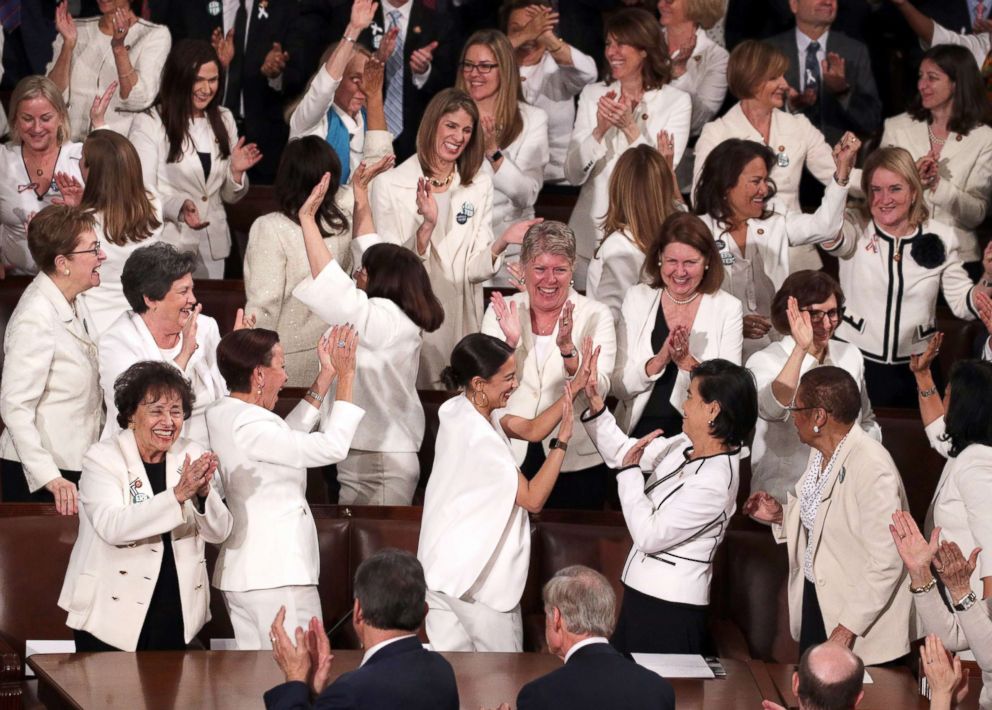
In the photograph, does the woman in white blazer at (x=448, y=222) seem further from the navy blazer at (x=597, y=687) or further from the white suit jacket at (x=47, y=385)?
the navy blazer at (x=597, y=687)

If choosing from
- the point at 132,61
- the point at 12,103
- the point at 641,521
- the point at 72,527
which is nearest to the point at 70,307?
the point at 72,527

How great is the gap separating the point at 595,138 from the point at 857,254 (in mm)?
1322

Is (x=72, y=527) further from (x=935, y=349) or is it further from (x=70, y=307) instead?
(x=935, y=349)

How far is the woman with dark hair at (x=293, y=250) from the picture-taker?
593 centimetres

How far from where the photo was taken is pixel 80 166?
631 centimetres

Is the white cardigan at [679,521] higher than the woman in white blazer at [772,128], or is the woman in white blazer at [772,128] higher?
the woman in white blazer at [772,128]

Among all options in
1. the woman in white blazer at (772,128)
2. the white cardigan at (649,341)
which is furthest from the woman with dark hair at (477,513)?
the woman in white blazer at (772,128)

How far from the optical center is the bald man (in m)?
3.71

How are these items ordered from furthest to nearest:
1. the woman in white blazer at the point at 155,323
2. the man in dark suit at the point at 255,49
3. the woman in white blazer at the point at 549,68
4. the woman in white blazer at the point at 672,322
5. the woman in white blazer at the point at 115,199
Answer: the man in dark suit at the point at 255,49 < the woman in white blazer at the point at 549,68 < the woman in white blazer at the point at 115,199 < the woman in white blazer at the point at 672,322 < the woman in white blazer at the point at 155,323

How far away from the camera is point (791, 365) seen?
5.57m

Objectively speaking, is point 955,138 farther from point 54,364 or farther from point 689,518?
point 54,364

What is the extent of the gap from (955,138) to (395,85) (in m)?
2.87

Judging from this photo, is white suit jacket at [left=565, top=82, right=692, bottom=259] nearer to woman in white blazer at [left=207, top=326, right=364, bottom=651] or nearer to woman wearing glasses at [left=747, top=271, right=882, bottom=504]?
woman wearing glasses at [left=747, top=271, right=882, bottom=504]

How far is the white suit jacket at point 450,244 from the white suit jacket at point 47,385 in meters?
1.50
